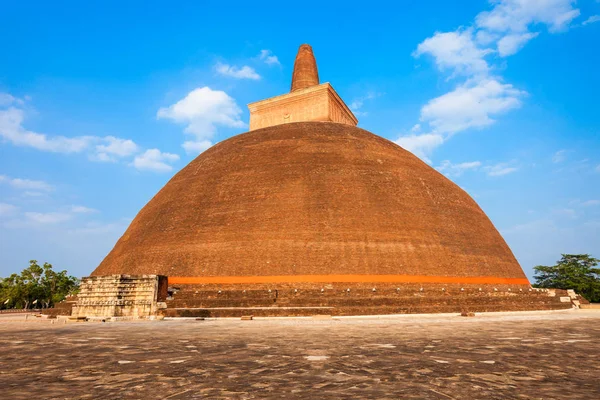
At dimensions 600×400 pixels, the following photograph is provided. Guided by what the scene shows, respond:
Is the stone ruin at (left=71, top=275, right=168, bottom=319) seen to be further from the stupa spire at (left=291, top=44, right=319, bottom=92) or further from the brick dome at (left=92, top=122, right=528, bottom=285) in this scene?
the stupa spire at (left=291, top=44, right=319, bottom=92)

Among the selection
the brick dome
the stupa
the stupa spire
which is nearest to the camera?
the stupa

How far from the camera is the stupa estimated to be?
47.3 feet

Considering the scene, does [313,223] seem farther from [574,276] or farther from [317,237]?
[574,276]

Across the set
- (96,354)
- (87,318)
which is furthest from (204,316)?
(96,354)

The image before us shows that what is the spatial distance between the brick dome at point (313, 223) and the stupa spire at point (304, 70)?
897 centimetres

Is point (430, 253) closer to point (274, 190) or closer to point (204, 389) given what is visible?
point (274, 190)

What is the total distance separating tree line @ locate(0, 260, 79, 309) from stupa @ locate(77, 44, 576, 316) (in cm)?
Answer: 2330

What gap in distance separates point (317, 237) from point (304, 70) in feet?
58.6

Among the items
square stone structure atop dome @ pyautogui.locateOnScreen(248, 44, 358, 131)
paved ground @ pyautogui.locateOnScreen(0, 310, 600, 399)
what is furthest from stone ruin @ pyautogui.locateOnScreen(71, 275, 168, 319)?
square stone structure atop dome @ pyautogui.locateOnScreen(248, 44, 358, 131)

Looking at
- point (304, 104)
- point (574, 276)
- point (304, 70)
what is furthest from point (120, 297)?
point (574, 276)

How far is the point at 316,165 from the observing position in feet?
60.7

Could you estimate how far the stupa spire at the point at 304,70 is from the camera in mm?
29031

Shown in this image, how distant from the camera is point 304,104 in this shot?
27.7 meters

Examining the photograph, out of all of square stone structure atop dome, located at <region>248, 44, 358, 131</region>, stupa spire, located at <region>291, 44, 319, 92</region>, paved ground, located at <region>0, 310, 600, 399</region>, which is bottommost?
paved ground, located at <region>0, 310, 600, 399</region>
